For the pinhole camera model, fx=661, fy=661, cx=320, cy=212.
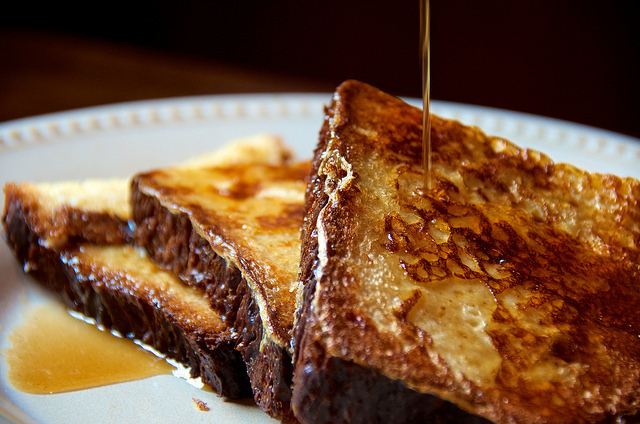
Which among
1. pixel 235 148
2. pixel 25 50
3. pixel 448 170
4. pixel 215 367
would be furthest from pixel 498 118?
pixel 25 50

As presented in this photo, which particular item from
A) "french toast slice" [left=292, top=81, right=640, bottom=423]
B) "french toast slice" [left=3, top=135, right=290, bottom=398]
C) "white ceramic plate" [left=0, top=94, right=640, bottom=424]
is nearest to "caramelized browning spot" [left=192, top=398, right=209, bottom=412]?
"french toast slice" [left=3, top=135, right=290, bottom=398]

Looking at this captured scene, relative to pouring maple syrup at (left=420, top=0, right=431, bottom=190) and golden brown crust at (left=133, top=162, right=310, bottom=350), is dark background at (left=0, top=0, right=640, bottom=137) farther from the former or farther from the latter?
pouring maple syrup at (left=420, top=0, right=431, bottom=190)

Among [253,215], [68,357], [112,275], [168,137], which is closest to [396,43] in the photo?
[168,137]

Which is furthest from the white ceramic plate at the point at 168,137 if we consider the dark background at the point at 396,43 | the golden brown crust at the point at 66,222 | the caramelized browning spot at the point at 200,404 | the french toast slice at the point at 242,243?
the dark background at the point at 396,43

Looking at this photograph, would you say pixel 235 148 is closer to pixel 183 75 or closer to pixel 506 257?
pixel 506 257

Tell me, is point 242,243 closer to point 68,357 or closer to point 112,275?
point 112,275

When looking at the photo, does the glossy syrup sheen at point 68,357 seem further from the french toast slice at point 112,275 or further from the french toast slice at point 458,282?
the french toast slice at point 458,282
